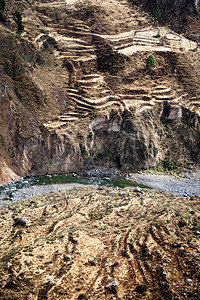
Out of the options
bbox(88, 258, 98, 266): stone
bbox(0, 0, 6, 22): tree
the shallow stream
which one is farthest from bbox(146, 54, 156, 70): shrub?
bbox(88, 258, 98, 266): stone

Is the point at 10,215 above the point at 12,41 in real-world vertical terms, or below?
below

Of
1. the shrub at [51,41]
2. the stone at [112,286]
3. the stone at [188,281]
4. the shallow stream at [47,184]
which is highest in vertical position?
the shrub at [51,41]

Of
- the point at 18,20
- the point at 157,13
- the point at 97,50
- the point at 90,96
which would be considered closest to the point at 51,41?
the point at 18,20

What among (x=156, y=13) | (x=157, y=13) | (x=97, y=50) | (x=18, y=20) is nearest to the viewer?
(x=18, y=20)

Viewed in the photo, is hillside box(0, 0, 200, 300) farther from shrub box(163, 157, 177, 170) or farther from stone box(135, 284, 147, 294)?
shrub box(163, 157, 177, 170)

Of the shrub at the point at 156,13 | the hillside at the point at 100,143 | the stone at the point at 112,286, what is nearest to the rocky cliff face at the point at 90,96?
the hillside at the point at 100,143

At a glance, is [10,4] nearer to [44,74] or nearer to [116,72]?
[44,74]

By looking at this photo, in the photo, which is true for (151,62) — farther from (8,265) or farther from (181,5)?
(8,265)

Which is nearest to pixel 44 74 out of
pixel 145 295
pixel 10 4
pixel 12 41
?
pixel 12 41

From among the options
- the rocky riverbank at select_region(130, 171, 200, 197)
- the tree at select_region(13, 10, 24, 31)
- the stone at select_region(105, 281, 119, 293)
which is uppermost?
the tree at select_region(13, 10, 24, 31)

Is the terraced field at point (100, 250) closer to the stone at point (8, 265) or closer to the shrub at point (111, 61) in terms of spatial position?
the stone at point (8, 265)

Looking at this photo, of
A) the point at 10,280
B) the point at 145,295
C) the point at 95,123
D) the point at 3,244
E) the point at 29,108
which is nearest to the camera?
the point at 145,295
